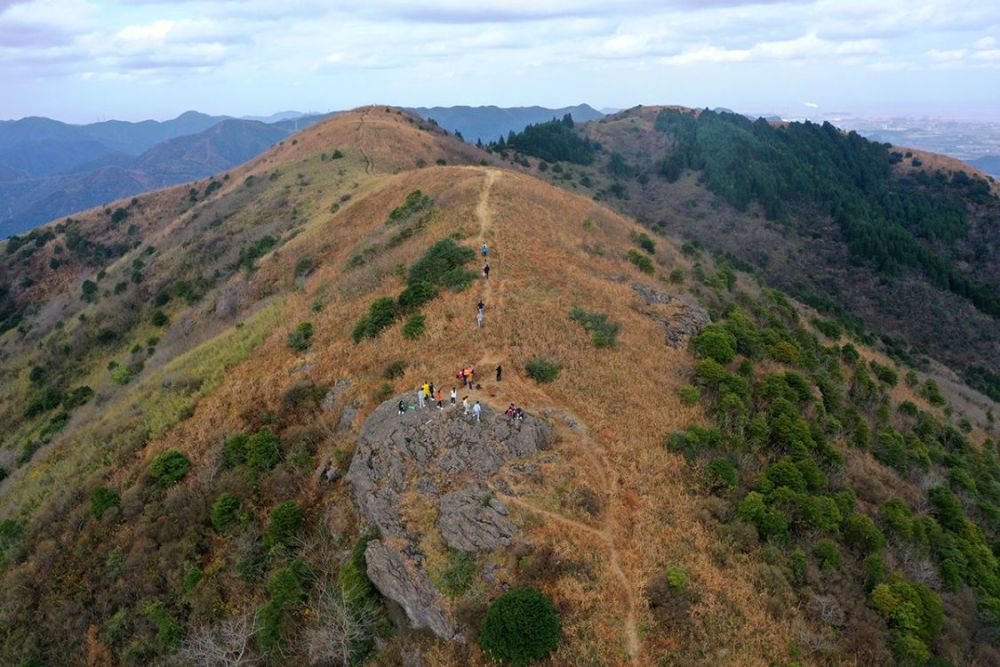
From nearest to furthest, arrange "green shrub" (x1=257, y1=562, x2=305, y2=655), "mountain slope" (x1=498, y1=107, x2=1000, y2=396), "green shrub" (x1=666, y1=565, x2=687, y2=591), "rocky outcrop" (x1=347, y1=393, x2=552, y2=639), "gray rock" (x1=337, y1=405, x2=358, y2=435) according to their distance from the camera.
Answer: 1. "green shrub" (x1=666, y1=565, x2=687, y2=591)
2. "rocky outcrop" (x1=347, y1=393, x2=552, y2=639)
3. "green shrub" (x1=257, y1=562, x2=305, y2=655)
4. "gray rock" (x1=337, y1=405, x2=358, y2=435)
5. "mountain slope" (x1=498, y1=107, x2=1000, y2=396)

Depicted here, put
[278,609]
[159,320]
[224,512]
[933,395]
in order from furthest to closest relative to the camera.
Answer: [159,320] < [933,395] < [224,512] < [278,609]

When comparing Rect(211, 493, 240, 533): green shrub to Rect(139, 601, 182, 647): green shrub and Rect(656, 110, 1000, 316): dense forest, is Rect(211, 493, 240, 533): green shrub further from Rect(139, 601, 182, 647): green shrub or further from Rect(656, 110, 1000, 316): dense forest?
Rect(656, 110, 1000, 316): dense forest

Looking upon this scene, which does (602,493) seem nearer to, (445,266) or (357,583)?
(357,583)

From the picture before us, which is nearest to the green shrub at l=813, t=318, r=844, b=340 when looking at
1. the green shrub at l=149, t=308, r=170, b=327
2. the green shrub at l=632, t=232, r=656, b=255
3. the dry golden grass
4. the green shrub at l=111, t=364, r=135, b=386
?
the green shrub at l=632, t=232, r=656, b=255

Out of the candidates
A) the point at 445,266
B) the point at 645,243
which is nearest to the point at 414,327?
the point at 445,266

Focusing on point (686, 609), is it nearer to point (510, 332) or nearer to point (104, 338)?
point (510, 332)
